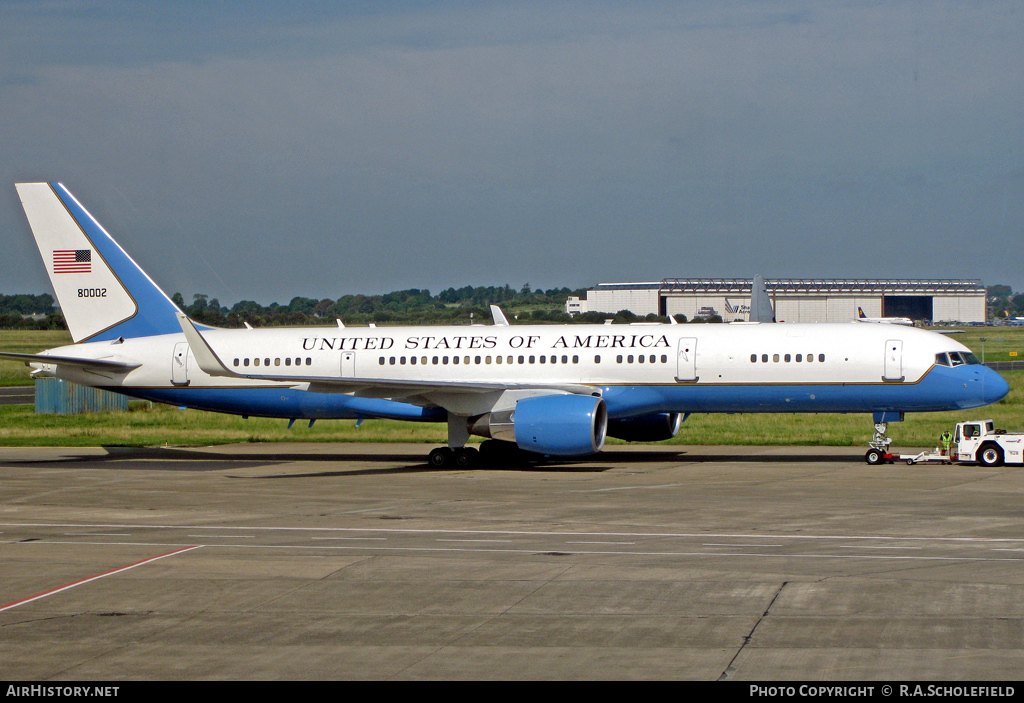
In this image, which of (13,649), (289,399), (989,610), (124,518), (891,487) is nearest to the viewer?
(13,649)

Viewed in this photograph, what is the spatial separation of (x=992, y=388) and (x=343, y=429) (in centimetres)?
2625

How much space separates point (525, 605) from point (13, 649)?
600 cm

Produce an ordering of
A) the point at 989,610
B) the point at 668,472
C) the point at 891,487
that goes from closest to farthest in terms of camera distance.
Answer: the point at 989,610, the point at 891,487, the point at 668,472

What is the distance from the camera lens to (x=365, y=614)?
1348 centimetres

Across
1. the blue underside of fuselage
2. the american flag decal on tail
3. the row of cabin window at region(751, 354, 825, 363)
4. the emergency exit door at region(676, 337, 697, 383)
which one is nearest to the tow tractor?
the blue underside of fuselage

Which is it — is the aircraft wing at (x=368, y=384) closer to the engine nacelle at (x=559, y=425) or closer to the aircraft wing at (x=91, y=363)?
the engine nacelle at (x=559, y=425)

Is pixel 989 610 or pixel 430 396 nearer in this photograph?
pixel 989 610

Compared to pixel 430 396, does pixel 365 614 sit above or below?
below

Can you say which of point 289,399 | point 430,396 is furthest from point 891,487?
point 289,399

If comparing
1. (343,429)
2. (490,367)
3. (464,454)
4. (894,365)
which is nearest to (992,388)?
(894,365)

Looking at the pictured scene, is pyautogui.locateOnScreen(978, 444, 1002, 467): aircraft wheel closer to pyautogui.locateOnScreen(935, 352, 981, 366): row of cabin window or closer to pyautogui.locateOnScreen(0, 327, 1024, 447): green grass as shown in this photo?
pyautogui.locateOnScreen(935, 352, 981, 366): row of cabin window

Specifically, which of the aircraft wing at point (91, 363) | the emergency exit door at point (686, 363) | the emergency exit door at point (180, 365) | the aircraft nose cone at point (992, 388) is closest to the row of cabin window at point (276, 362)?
the emergency exit door at point (180, 365)

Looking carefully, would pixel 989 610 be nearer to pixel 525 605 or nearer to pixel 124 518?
pixel 525 605

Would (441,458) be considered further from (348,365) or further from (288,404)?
(288,404)
